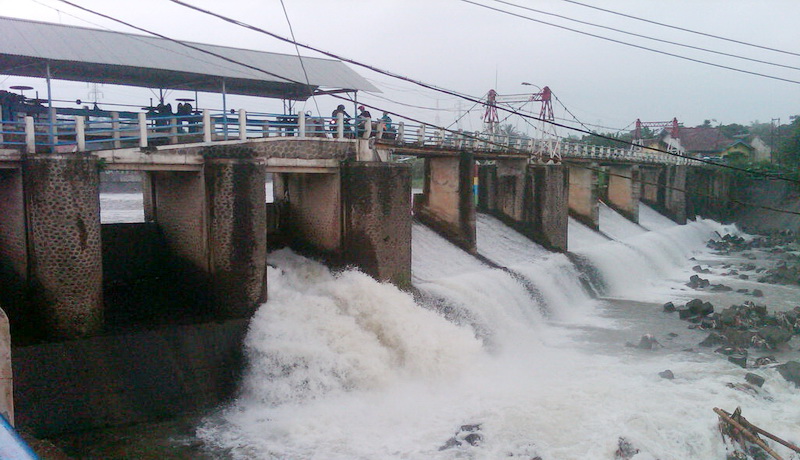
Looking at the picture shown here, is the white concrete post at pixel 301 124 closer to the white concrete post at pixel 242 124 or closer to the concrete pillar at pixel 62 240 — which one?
the white concrete post at pixel 242 124

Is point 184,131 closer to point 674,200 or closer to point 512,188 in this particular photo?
point 512,188

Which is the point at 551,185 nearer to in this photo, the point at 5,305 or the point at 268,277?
the point at 268,277

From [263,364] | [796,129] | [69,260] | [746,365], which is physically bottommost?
[746,365]

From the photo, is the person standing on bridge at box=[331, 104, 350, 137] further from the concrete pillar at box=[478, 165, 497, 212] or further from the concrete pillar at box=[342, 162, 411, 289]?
the concrete pillar at box=[478, 165, 497, 212]

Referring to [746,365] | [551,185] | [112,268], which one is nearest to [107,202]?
[112,268]

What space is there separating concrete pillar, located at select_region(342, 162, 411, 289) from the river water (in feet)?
1.70

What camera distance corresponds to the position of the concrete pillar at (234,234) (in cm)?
1254

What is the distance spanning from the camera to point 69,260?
1048 centimetres

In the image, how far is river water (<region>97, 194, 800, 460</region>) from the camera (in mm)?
10422

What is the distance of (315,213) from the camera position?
1608cm

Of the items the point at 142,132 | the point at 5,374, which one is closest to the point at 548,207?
the point at 142,132

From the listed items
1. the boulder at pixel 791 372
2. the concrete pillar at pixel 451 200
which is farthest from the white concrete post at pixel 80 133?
the boulder at pixel 791 372

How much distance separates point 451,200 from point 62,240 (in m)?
13.4

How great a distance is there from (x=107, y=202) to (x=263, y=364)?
24667mm
